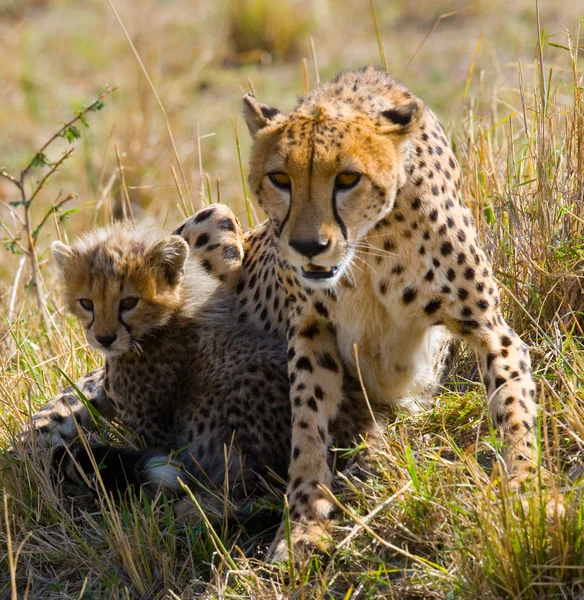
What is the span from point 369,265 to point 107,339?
0.98 m

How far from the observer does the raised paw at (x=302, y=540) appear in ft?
8.61

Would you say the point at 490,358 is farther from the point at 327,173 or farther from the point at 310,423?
the point at 327,173

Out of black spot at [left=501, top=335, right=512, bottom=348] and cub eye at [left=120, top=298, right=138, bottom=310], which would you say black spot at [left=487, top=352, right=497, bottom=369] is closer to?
black spot at [left=501, top=335, right=512, bottom=348]

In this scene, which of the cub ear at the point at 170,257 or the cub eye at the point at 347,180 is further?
the cub ear at the point at 170,257

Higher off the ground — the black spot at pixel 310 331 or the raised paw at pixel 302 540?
the black spot at pixel 310 331

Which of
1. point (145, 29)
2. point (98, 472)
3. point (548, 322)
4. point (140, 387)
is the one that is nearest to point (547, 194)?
point (548, 322)

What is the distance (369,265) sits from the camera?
112 inches

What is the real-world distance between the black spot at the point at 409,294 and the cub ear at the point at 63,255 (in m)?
1.26

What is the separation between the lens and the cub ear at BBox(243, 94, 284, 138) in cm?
279

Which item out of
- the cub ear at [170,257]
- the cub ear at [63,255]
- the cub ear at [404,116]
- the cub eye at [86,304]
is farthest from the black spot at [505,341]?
the cub ear at [63,255]

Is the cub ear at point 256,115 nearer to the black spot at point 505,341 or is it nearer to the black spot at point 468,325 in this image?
the black spot at point 468,325

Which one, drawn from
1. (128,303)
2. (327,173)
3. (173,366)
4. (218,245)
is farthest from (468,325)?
(218,245)

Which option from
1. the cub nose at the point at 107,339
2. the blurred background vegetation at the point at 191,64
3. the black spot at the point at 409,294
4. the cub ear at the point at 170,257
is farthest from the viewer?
the blurred background vegetation at the point at 191,64

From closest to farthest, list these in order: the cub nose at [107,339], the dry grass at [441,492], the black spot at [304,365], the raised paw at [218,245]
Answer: the dry grass at [441,492] → the black spot at [304,365] → the cub nose at [107,339] → the raised paw at [218,245]
